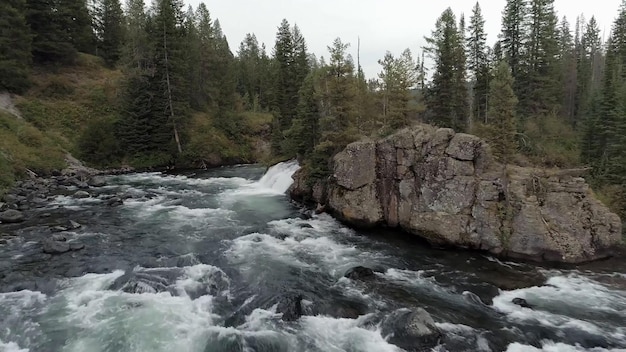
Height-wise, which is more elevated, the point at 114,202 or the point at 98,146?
the point at 98,146

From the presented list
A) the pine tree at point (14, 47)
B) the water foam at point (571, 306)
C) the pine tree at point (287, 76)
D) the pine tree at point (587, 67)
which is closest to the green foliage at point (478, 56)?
the pine tree at point (587, 67)

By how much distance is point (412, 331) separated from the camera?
11.7 meters

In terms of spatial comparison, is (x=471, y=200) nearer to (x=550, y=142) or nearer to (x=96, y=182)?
(x=550, y=142)

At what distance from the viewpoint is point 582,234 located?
18234 millimetres

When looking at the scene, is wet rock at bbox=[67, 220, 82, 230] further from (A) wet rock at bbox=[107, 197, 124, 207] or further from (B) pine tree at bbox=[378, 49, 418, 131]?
(B) pine tree at bbox=[378, 49, 418, 131]

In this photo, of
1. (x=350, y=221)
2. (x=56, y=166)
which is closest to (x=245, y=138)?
(x=56, y=166)

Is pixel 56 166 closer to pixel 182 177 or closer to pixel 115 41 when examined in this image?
pixel 182 177

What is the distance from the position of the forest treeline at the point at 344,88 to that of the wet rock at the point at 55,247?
15.7 m

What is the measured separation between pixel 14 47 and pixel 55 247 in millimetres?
38800

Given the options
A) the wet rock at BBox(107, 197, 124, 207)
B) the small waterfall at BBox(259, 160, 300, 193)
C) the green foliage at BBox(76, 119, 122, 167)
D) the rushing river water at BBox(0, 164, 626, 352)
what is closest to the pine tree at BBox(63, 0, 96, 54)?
the green foliage at BBox(76, 119, 122, 167)

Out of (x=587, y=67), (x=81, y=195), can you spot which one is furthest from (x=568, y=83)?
(x=81, y=195)

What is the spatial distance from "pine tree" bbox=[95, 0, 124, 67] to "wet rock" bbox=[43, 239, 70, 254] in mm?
54629

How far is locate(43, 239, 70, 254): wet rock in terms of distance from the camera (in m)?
17.7

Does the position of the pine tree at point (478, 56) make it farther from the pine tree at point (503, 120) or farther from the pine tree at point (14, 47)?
the pine tree at point (14, 47)
